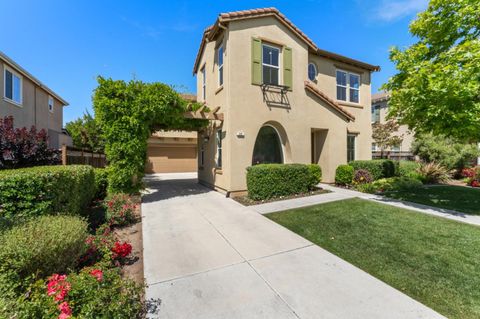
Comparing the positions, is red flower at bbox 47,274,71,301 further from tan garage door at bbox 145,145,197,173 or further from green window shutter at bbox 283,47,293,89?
tan garage door at bbox 145,145,197,173

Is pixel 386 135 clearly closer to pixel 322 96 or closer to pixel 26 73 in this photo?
pixel 322 96

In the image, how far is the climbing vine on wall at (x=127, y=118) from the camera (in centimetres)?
775

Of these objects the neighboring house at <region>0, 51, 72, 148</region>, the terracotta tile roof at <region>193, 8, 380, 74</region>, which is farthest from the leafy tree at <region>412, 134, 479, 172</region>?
the neighboring house at <region>0, 51, 72, 148</region>

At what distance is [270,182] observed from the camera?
8250mm

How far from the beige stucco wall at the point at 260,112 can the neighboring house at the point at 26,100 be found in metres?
9.23

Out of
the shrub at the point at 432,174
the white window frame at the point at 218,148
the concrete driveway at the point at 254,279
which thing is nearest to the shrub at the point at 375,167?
the shrub at the point at 432,174

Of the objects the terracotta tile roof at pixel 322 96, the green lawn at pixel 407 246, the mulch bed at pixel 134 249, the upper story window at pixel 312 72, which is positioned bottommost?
the mulch bed at pixel 134 249

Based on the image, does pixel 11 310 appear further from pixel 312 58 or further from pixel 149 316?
pixel 312 58

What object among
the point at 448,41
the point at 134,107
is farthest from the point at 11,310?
the point at 448,41

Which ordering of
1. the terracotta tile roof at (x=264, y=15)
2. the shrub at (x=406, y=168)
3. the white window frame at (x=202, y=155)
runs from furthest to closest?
1. the shrub at (x=406, y=168)
2. the white window frame at (x=202, y=155)
3. the terracotta tile roof at (x=264, y=15)

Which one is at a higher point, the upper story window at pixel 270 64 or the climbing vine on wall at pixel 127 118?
the upper story window at pixel 270 64

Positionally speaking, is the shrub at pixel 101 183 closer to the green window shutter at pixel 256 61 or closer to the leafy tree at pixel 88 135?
the leafy tree at pixel 88 135

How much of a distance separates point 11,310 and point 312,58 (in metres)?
14.1

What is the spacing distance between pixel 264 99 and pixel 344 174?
5.79m
